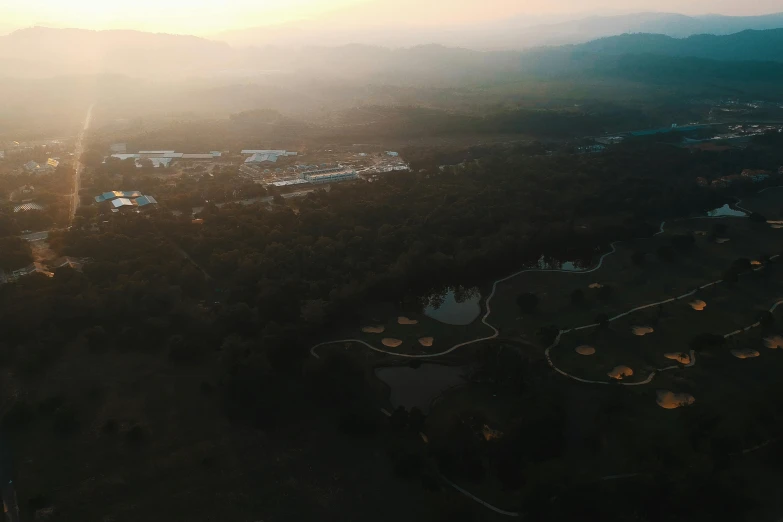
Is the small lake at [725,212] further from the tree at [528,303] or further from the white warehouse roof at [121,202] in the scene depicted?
the white warehouse roof at [121,202]

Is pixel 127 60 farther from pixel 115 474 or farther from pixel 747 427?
pixel 747 427

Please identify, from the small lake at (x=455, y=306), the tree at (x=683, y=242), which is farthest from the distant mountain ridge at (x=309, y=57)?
the small lake at (x=455, y=306)

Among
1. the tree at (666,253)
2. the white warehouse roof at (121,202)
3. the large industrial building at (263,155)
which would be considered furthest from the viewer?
the large industrial building at (263,155)

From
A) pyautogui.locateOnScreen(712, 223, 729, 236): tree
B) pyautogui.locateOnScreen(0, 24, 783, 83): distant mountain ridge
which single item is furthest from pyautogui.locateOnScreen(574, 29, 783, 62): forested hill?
Answer: pyautogui.locateOnScreen(712, 223, 729, 236): tree

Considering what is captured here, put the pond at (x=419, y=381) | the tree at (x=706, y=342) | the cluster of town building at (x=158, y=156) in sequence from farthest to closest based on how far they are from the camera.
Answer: the cluster of town building at (x=158, y=156) < the tree at (x=706, y=342) < the pond at (x=419, y=381)

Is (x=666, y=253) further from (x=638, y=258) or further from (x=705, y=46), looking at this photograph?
(x=705, y=46)

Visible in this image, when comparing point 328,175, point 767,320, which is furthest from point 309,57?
point 767,320

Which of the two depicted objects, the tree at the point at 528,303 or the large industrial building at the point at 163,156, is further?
the large industrial building at the point at 163,156

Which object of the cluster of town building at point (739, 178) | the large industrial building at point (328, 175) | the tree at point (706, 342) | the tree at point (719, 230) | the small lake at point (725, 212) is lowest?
the tree at point (706, 342)
